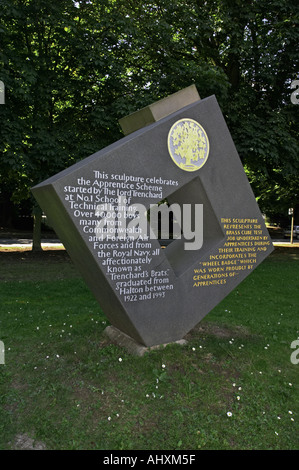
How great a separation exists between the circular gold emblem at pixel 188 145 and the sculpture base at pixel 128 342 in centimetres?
265

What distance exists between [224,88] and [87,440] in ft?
38.4

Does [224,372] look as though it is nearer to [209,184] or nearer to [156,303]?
[156,303]

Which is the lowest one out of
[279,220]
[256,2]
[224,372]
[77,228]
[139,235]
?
[279,220]

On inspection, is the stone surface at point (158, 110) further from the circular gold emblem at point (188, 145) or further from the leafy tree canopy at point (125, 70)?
the leafy tree canopy at point (125, 70)

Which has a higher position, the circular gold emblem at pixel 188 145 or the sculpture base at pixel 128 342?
the circular gold emblem at pixel 188 145

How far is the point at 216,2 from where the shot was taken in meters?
13.9

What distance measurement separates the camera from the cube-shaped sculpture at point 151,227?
445 centimetres

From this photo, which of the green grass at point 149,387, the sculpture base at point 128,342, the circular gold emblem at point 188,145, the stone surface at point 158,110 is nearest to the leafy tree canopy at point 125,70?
the stone surface at point 158,110

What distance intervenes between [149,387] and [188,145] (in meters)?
3.43

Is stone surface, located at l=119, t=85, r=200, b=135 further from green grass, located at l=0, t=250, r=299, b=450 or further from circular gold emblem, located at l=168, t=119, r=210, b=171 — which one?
green grass, located at l=0, t=250, r=299, b=450

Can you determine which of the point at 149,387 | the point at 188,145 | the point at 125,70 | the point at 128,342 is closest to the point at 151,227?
the point at 188,145

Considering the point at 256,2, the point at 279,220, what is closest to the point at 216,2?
the point at 256,2

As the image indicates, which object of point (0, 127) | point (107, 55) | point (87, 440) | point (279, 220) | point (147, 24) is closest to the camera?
point (87, 440)

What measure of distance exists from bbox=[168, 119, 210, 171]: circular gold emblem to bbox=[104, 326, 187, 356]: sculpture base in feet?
8.71
